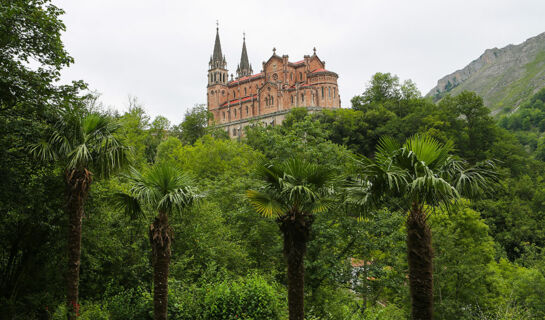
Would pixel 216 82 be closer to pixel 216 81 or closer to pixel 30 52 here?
pixel 216 81

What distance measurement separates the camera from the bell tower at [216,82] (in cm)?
9212

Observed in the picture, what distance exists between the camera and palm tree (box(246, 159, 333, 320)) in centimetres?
913

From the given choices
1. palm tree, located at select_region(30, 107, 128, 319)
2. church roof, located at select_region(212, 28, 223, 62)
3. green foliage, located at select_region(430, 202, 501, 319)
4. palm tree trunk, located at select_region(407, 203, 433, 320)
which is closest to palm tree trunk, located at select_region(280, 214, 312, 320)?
palm tree trunk, located at select_region(407, 203, 433, 320)

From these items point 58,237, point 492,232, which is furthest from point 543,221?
point 58,237

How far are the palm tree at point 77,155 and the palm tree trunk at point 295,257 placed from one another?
564 cm

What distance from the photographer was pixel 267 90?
81.4 m

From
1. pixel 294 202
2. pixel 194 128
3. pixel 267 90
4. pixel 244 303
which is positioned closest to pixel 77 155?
pixel 294 202

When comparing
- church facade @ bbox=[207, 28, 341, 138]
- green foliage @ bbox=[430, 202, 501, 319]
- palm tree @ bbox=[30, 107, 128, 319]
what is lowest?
green foliage @ bbox=[430, 202, 501, 319]

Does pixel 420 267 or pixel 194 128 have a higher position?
pixel 194 128

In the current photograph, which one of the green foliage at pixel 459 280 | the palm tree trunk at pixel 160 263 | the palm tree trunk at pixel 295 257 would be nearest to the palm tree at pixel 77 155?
the palm tree trunk at pixel 160 263

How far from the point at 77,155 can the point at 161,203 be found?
8.80ft

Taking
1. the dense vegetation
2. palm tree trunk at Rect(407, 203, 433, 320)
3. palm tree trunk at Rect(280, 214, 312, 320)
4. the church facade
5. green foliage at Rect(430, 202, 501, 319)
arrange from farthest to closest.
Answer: the church facade < green foliage at Rect(430, 202, 501, 319) < the dense vegetation < palm tree trunk at Rect(280, 214, 312, 320) < palm tree trunk at Rect(407, 203, 433, 320)

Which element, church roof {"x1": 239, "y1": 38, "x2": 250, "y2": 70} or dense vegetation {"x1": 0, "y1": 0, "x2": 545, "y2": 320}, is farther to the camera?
church roof {"x1": 239, "y1": 38, "x2": 250, "y2": 70}

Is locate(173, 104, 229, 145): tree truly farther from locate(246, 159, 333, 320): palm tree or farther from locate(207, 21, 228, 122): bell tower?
locate(246, 159, 333, 320): palm tree
